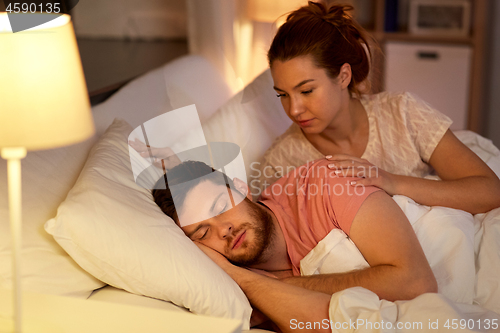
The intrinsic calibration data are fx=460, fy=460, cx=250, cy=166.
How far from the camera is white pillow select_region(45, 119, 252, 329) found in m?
0.78

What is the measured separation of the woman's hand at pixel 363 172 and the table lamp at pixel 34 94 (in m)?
0.62

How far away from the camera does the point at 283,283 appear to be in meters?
0.94

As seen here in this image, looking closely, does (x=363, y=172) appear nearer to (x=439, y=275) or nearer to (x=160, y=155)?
(x=439, y=275)

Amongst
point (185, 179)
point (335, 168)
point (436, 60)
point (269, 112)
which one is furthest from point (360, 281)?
point (436, 60)

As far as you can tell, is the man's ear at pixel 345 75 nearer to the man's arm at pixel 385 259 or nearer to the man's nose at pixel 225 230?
the man's arm at pixel 385 259

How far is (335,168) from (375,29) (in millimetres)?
1959

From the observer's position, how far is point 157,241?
0.83 metres

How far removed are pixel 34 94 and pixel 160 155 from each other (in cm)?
32

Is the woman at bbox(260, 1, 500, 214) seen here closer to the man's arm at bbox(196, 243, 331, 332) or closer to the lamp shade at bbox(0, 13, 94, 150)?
the man's arm at bbox(196, 243, 331, 332)

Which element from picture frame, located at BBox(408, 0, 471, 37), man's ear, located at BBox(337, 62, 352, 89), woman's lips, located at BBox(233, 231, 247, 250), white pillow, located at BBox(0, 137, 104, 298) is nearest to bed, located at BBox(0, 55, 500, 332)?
white pillow, located at BBox(0, 137, 104, 298)

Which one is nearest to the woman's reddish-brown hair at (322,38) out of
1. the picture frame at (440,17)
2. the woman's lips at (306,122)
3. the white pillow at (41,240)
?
the woman's lips at (306,122)

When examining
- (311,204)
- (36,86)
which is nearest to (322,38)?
(311,204)

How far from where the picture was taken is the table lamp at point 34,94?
55 cm

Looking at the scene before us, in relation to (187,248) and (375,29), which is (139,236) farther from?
(375,29)
